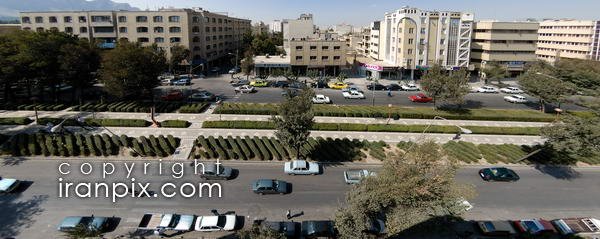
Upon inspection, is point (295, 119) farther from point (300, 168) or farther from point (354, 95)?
point (354, 95)

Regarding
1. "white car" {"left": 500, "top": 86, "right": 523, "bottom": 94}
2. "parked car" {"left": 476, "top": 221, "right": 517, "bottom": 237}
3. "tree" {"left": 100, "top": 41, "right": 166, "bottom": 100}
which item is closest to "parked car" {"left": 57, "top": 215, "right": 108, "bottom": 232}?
"parked car" {"left": 476, "top": 221, "right": 517, "bottom": 237}

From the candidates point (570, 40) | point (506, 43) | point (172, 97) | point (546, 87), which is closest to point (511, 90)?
point (506, 43)

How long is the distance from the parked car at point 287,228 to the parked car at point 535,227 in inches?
660

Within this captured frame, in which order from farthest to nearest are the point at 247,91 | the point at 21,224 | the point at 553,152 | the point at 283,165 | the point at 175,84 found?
the point at 175,84
the point at 247,91
the point at 553,152
the point at 283,165
the point at 21,224

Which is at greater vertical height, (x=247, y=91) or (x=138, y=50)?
(x=138, y=50)

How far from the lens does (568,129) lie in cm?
3519

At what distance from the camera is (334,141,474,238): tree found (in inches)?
854

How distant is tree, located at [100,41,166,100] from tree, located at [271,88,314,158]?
2804 cm

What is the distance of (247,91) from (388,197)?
49.1 m

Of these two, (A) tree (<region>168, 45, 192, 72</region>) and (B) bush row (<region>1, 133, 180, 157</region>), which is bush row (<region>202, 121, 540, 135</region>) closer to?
(B) bush row (<region>1, 133, 180, 157</region>)

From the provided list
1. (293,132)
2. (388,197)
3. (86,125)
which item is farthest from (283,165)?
(86,125)

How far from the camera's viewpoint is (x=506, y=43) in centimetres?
8581

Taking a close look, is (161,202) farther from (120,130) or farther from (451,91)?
(451,91)

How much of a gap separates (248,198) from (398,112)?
98.3ft
